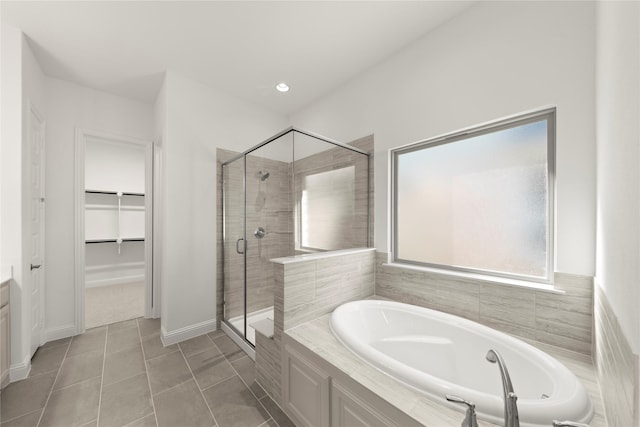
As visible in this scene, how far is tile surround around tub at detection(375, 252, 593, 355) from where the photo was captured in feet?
4.33

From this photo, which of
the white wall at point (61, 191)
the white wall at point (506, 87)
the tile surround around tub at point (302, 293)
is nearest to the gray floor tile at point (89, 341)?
the white wall at point (61, 191)

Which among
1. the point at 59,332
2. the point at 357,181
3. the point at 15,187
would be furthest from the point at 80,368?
the point at 357,181

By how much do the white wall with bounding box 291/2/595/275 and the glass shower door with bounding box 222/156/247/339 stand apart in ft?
4.67

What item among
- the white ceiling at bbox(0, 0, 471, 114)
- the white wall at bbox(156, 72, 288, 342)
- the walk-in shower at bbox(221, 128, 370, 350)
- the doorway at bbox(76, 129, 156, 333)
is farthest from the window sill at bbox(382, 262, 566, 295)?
the doorway at bbox(76, 129, 156, 333)

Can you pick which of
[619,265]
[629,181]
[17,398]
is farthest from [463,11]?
[17,398]

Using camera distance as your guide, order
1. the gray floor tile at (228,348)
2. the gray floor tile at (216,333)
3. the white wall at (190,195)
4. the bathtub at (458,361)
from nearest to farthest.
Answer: the bathtub at (458,361) → the gray floor tile at (228,348) → the white wall at (190,195) → the gray floor tile at (216,333)

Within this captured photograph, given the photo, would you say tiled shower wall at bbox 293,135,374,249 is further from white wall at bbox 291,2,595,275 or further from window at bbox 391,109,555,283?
window at bbox 391,109,555,283

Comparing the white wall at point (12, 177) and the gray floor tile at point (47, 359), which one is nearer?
the white wall at point (12, 177)

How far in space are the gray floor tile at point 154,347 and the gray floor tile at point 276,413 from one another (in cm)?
122

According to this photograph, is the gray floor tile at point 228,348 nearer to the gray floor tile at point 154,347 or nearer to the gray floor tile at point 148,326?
the gray floor tile at point 154,347

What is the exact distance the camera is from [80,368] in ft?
6.50

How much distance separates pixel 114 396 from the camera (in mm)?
1681

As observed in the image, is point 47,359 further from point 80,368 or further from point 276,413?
point 276,413

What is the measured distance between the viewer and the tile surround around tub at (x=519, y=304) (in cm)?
132
